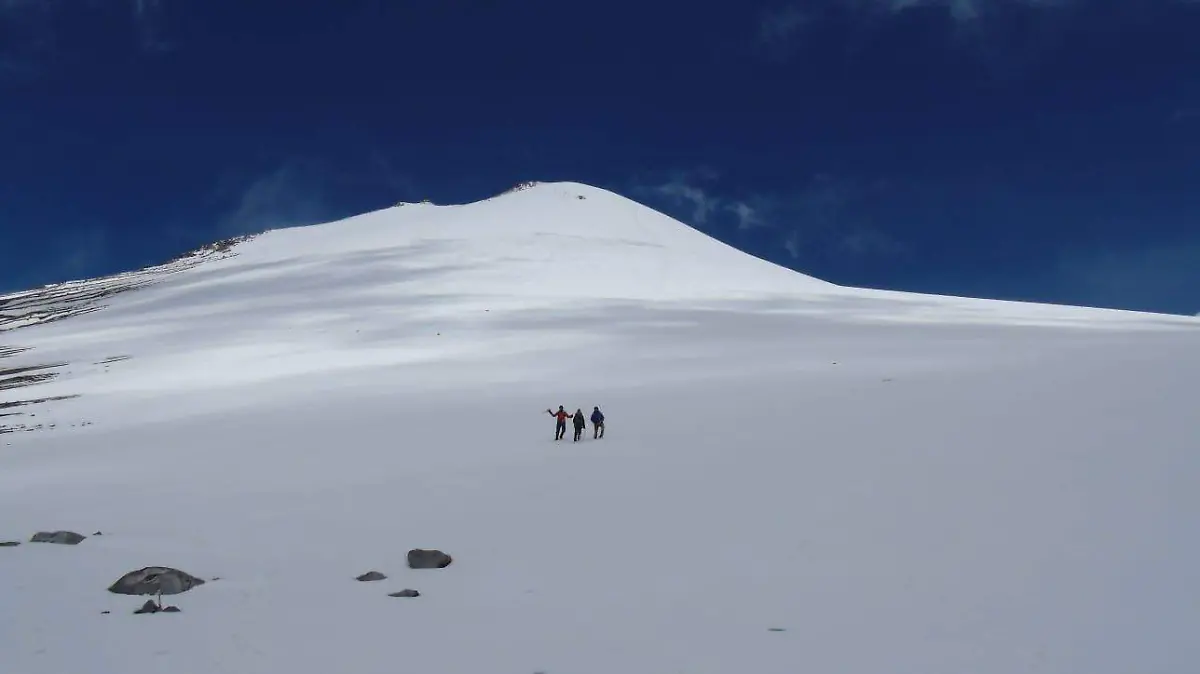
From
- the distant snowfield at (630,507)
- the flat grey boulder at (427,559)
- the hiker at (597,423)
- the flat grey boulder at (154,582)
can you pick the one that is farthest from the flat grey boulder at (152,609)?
the hiker at (597,423)

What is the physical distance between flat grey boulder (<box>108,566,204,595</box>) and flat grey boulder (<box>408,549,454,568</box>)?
2.57 metres

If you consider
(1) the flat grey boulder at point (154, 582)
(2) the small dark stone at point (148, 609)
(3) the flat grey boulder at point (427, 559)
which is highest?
(3) the flat grey boulder at point (427, 559)

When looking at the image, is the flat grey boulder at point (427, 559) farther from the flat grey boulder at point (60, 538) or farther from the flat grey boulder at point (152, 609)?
the flat grey boulder at point (60, 538)

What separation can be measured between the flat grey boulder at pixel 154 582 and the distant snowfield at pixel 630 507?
0.24 metres

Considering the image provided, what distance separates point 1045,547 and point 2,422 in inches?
1185

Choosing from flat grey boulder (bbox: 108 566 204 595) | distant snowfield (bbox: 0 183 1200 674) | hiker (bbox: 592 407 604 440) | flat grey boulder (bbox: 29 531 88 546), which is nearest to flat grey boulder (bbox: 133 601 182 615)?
distant snowfield (bbox: 0 183 1200 674)

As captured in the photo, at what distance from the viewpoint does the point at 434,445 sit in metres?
20.3

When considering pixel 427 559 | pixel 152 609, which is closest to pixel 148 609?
pixel 152 609

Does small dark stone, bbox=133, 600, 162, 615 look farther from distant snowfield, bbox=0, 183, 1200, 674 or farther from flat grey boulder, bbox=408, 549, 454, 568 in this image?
flat grey boulder, bbox=408, 549, 454, 568

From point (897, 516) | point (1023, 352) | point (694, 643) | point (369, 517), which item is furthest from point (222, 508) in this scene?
point (1023, 352)

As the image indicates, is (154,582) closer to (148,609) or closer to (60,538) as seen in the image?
(148,609)

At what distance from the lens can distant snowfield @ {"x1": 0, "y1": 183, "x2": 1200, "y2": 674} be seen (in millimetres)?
8469

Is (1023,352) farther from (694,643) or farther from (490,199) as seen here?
(490,199)

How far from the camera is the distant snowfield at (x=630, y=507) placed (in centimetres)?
847
